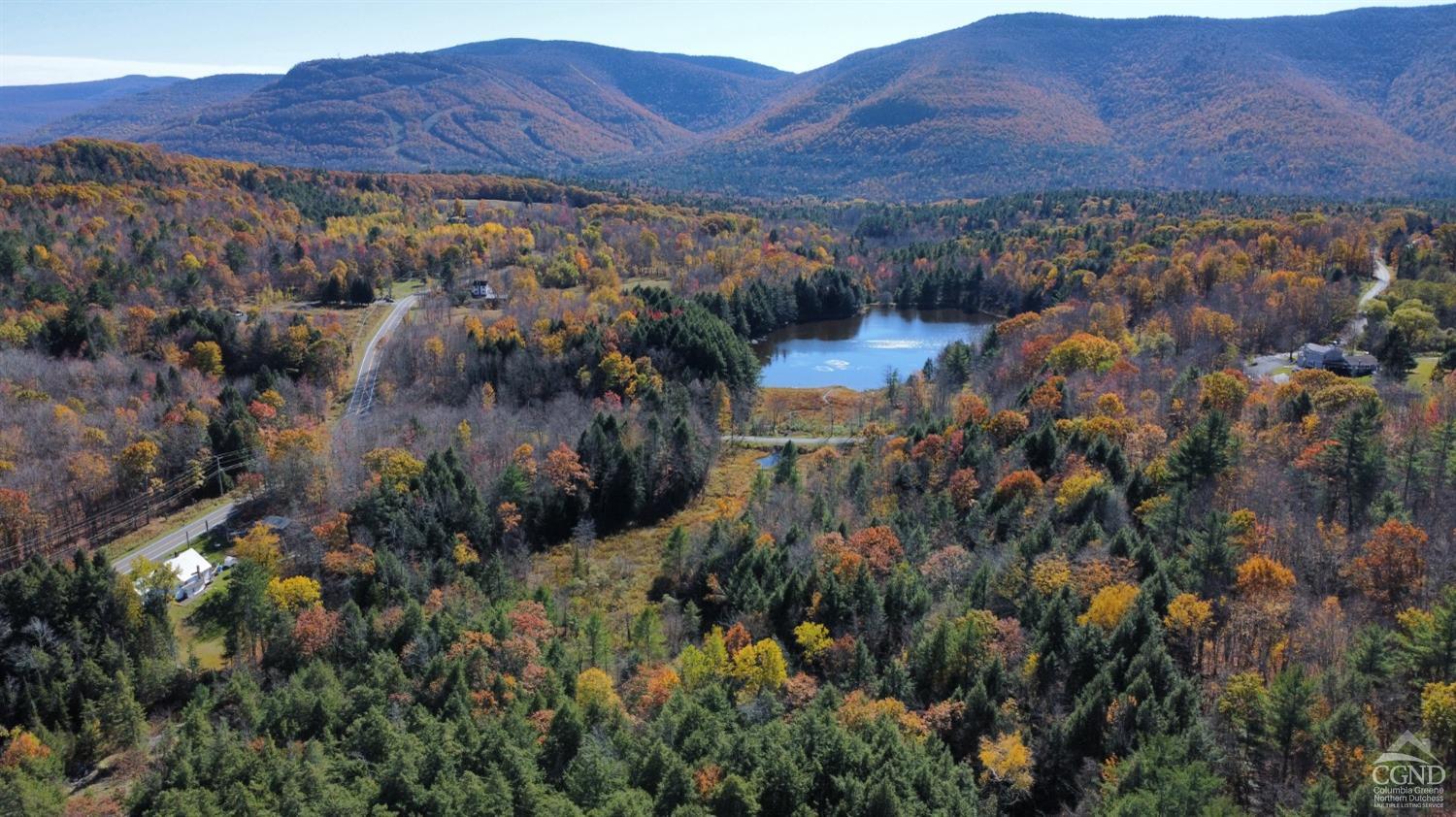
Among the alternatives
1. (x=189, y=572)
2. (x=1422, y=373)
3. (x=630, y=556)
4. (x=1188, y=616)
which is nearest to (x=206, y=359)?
(x=189, y=572)

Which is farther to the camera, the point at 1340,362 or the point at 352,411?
the point at 352,411

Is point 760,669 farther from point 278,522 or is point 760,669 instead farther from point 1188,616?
point 278,522

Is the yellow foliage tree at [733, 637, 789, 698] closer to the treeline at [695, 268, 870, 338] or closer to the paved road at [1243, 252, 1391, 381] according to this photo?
the paved road at [1243, 252, 1391, 381]

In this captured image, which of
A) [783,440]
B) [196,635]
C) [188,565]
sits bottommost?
[783,440]

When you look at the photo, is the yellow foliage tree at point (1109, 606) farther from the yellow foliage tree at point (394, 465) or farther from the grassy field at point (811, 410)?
the grassy field at point (811, 410)

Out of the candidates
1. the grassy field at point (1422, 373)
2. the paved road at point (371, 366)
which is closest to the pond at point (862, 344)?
the paved road at point (371, 366)

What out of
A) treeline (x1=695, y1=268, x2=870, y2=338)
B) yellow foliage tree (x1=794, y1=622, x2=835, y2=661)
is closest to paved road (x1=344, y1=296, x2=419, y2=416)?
treeline (x1=695, y1=268, x2=870, y2=338)
